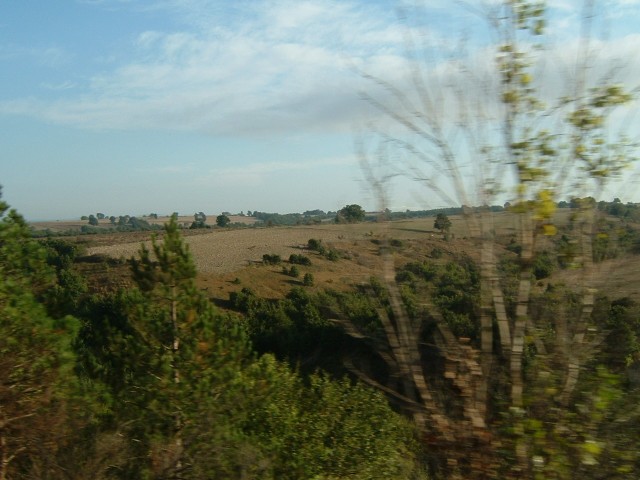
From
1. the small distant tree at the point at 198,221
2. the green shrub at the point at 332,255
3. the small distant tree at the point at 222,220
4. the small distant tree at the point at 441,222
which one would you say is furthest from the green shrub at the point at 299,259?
the small distant tree at the point at 441,222

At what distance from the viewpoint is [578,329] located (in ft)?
11.8

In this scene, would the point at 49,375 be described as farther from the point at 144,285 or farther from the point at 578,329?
the point at 578,329

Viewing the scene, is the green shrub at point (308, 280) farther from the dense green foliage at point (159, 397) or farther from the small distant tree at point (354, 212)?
the small distant tree at point (354, 212)

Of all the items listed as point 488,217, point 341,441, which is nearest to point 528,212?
point 488,217

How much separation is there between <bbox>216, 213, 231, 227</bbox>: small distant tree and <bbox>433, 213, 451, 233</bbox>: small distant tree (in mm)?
63003

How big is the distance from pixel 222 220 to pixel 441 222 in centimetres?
6416

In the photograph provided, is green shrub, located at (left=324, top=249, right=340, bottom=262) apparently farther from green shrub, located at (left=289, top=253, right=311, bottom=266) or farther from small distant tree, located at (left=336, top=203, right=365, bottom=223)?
small distant tree, located at (left=336, top=203, right=365, bottom=223)

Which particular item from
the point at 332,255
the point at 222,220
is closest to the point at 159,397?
the point at 332,255

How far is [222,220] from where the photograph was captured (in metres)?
67.2

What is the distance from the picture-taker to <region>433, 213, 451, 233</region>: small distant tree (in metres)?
4.05

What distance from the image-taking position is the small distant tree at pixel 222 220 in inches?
2628

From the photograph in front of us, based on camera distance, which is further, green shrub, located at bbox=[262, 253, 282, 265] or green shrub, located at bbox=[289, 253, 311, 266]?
green shrub, located at bbox=[262, 253, 282, 265]

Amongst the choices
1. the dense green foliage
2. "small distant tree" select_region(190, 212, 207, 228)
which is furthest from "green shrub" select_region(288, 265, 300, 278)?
the dense green foliage

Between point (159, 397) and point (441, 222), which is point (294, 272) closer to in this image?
point (159, 397)
